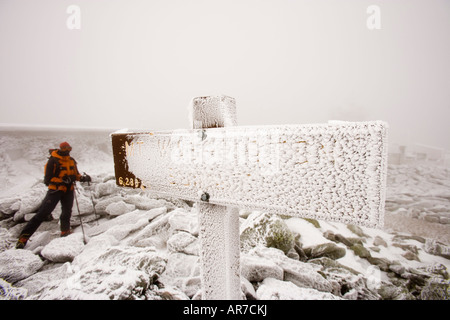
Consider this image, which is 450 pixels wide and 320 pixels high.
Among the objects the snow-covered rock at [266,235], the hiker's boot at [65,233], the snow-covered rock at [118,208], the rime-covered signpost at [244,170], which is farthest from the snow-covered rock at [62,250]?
the snow-covered rock at [266,235]

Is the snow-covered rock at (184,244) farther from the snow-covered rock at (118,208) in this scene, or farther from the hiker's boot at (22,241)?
the hiker's boot at (22,241)

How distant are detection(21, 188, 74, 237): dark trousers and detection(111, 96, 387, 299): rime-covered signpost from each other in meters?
2.96

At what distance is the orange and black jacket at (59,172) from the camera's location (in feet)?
9.97

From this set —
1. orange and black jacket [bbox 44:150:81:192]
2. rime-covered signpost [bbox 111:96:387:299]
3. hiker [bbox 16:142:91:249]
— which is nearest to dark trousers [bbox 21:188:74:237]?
hiker [bbox 16:142:91:249]

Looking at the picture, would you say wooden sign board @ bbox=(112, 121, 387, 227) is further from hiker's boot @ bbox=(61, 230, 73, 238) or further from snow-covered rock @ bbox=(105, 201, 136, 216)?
hiker's boot @ bbox=(61, 230, 73, 238)

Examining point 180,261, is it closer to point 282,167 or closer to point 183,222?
point 183,222

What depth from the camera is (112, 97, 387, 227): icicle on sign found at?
1.56 feet

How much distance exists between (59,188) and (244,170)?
3.86m

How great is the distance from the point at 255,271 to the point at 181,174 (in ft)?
3.92

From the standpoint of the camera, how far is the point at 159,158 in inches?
31.8
